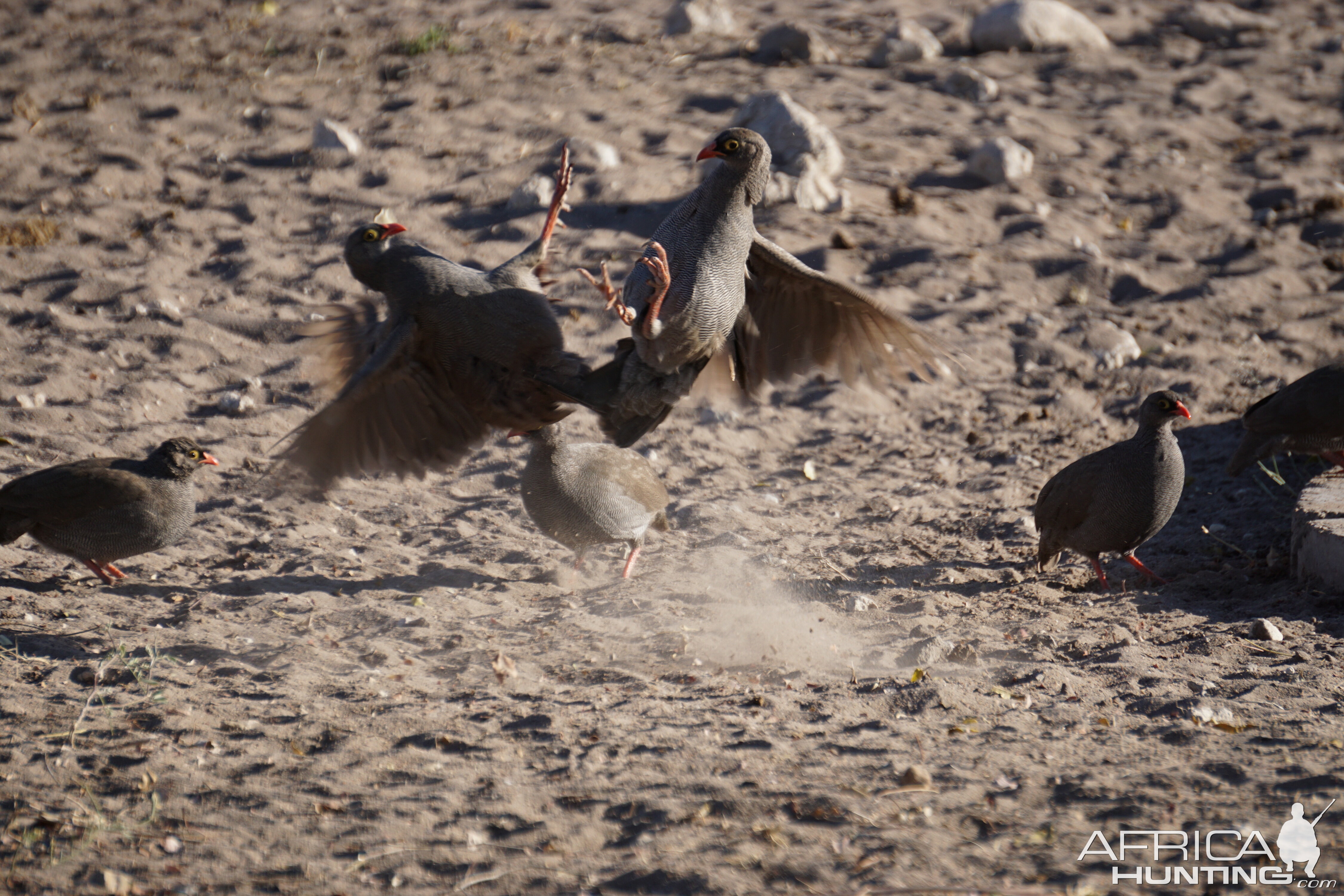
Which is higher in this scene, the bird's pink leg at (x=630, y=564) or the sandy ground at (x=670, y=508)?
the sandy ground at (x=670, y=508)

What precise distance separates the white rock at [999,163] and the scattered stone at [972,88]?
1038 mm

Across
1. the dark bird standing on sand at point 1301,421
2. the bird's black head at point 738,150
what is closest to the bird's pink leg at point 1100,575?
the dark bird standing on sand at point 1301,421

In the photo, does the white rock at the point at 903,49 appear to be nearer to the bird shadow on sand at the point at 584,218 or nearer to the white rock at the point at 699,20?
the white rock at the point at 699,20

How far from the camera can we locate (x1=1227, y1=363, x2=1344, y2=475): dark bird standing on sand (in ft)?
18.5

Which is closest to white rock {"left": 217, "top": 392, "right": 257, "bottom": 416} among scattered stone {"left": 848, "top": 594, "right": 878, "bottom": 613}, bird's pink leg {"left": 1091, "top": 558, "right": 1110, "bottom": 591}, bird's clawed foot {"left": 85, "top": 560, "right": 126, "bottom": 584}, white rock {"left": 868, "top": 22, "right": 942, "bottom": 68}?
bird's clawed foot {"left": 85, "top": 560, "right": 126, "bottom": 584}

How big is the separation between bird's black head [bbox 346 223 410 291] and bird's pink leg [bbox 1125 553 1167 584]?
3.84 metres

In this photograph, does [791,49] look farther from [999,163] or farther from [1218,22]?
[1218,22]

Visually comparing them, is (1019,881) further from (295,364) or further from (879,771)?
(295,364)

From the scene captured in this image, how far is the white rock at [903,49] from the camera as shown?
10039 mm

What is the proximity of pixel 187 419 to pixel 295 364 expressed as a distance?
0.77 metres

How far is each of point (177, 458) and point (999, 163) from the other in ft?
20.6

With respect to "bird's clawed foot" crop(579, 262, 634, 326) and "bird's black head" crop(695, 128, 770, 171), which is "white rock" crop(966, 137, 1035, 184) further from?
"bird's clawed foot" crop(579, 262, 634, 326)

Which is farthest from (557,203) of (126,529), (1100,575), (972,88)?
(972,88)

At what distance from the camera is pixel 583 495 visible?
5.31m
